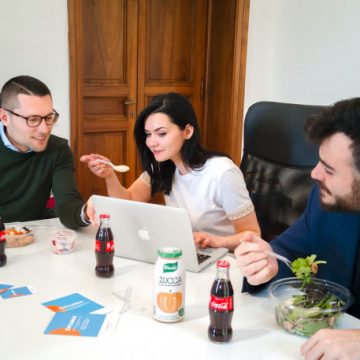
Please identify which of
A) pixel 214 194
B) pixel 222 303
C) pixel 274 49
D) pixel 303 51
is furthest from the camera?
pixel 274 49

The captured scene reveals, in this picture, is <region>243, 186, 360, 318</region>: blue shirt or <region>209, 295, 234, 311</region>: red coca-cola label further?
<region>243, 186, 360, 318</region>: blue shirt

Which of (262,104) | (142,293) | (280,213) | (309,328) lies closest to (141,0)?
(262,104)

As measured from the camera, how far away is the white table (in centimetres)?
108

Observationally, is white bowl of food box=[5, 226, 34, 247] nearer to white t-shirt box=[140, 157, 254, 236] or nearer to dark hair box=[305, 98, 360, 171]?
white t-shirt box=[140, 157, 254, 236]

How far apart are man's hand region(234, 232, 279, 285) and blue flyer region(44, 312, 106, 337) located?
37cm

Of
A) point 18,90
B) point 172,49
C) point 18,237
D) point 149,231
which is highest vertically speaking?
point 172,49

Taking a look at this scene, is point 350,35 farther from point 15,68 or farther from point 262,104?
point 15,68

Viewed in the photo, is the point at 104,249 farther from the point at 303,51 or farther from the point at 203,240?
the point at 303,51

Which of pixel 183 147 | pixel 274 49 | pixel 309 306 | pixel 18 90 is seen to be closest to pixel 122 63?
pixel 274 49

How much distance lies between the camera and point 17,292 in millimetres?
1378

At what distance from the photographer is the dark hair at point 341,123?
1.27m

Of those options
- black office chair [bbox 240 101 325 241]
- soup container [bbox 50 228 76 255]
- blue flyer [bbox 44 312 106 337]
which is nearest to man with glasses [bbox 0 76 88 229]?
soup container [bbox 50 228 76 255]

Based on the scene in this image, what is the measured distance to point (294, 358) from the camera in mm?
1069

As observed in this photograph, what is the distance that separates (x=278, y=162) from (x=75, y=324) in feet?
3.95
